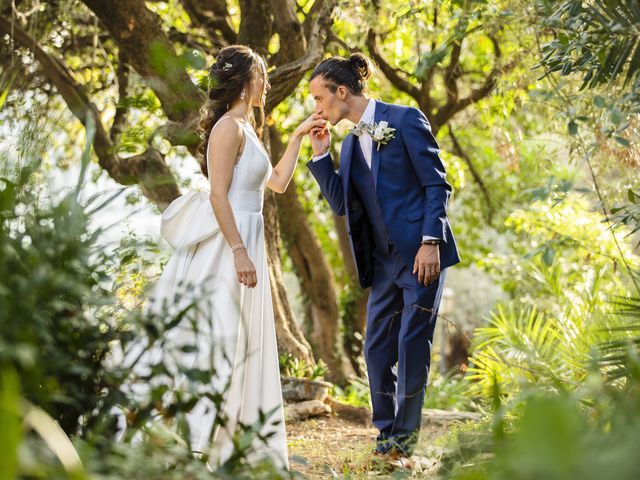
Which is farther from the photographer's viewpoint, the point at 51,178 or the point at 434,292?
the point at 434,292

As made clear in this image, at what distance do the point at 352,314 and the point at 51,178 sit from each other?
784 cm

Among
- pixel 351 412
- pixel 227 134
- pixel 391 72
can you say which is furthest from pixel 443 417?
pixel 391 72

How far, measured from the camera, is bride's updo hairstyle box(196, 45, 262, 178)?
161 inches

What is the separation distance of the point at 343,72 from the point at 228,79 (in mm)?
677

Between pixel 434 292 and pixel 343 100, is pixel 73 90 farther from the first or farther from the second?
pixel 434 292

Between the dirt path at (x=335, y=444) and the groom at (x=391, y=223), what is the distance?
0.61 feet

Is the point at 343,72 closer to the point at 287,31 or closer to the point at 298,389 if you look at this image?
the point at 287,31

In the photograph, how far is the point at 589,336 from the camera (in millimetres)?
5820

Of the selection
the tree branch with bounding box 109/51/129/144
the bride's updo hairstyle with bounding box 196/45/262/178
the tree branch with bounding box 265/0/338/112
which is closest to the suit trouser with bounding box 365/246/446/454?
the bride's updo hairstyle with bounding box 196/45/262/178

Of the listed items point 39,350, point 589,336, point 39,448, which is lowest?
point 589,336

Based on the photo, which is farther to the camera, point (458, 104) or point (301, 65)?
point (458, 104)

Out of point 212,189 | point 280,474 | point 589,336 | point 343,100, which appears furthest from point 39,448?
point 589,336

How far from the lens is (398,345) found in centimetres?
431

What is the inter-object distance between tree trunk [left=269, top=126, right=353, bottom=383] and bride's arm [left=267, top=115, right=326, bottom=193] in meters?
4.09
